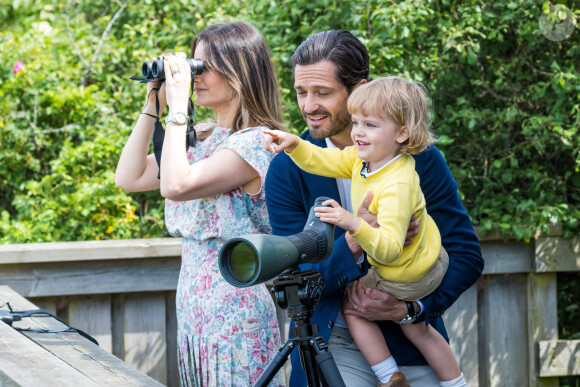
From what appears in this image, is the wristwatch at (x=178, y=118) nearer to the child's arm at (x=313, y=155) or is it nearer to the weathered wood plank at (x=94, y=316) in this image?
the child's arm at (x=313, y=155)

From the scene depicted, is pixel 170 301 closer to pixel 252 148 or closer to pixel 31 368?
pixel 252 148

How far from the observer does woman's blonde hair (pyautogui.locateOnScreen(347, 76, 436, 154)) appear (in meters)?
2.21

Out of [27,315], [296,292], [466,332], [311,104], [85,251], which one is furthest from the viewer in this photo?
[466,332]

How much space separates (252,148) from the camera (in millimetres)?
2656

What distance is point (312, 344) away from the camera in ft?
6.51

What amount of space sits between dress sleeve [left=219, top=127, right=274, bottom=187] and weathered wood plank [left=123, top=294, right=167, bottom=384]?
123 cm

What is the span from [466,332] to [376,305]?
1786mm

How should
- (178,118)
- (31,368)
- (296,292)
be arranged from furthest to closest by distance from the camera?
(178,118) < (31,368) < (296,292)

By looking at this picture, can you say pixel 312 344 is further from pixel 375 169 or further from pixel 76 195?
pixel 76 195

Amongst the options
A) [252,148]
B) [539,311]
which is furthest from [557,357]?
[252,148]

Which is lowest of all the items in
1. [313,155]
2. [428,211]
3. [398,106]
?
[428,211]

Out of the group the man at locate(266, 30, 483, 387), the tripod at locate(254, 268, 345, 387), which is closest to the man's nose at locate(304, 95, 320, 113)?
the man at locate(266, 30, 483, 387)

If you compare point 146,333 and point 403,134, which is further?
point 146,333

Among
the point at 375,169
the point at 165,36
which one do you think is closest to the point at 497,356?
the point at 375,169
